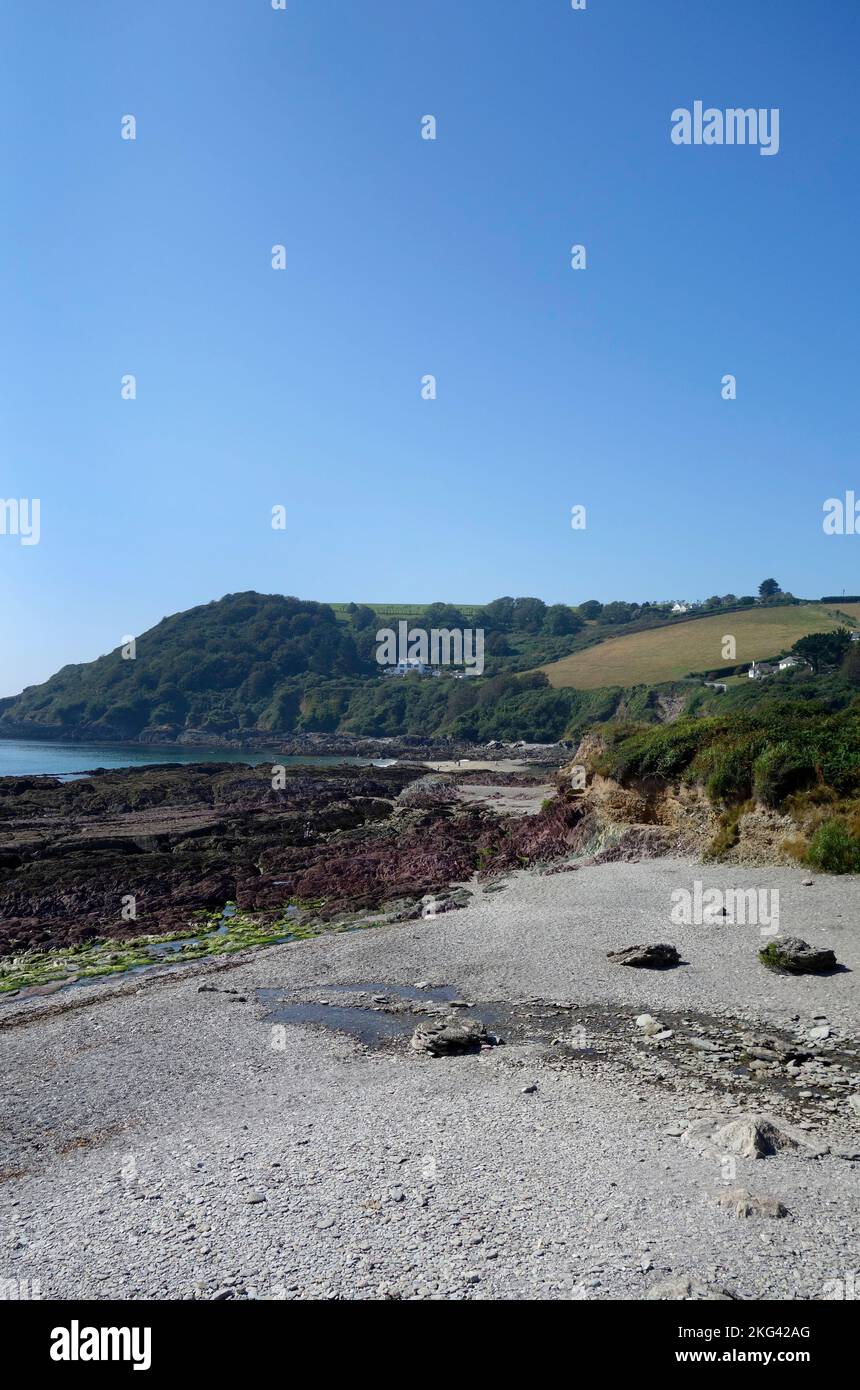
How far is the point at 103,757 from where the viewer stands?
104062 mm

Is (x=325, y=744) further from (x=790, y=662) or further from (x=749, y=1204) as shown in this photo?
(x=749, y=1204)

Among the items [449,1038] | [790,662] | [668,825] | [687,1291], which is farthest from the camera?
[790,662]

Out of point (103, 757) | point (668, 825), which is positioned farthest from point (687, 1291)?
point (103, 757)

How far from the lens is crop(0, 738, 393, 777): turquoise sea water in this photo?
89.5m

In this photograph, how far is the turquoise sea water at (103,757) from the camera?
89.5 m

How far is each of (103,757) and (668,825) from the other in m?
89.6

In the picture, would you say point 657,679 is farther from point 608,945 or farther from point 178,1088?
point 178,1088

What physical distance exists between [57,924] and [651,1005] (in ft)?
60.9

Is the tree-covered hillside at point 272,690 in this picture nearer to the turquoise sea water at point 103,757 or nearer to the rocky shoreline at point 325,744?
the rocky shoreline at point 325,744

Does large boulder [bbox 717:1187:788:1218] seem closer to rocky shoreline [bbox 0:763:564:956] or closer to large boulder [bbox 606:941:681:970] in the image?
large boulder [bbox 606:941:681:970]

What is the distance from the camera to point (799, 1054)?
1290 cm

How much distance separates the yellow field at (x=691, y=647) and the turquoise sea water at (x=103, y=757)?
123 feet
